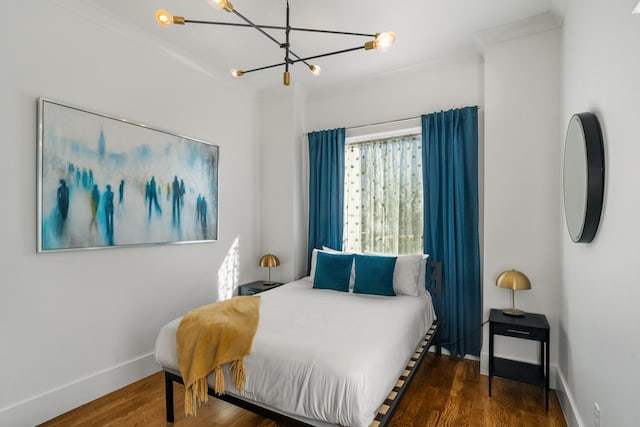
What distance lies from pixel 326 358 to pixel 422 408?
3.70 feet

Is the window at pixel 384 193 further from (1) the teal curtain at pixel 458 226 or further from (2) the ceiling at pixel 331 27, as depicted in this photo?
(2) the ceiling at pixel 331 27

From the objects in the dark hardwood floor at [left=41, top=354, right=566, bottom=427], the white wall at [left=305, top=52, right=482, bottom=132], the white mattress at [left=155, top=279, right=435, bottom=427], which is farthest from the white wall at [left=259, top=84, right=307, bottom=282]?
the dark hardwood floor at [left=41, top=354, right=566, bottom=427]

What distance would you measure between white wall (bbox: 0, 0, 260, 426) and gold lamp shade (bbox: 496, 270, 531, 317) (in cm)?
275

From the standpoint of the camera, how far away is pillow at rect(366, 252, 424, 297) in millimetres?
2902

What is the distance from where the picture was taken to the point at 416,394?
2447 mm

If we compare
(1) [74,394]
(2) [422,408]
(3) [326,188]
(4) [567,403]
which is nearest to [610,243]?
(4) [567,403]

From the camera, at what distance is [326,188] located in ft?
12.7

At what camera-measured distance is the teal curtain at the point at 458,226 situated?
9.96 feet

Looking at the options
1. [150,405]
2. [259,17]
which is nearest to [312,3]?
[259,17]

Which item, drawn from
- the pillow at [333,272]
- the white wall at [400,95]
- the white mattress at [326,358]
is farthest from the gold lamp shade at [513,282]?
the white wall at [400,95]

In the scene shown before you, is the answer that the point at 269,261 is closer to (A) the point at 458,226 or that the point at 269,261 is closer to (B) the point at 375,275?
(B) the point at 375,275

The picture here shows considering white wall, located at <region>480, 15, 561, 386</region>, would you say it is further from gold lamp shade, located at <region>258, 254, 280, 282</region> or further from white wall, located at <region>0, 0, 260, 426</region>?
white wall, located at <region>0, 0, 260, 426</region>

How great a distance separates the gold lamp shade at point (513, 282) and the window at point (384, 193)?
3.12 ft

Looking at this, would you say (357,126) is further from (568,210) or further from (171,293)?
(171,293)
